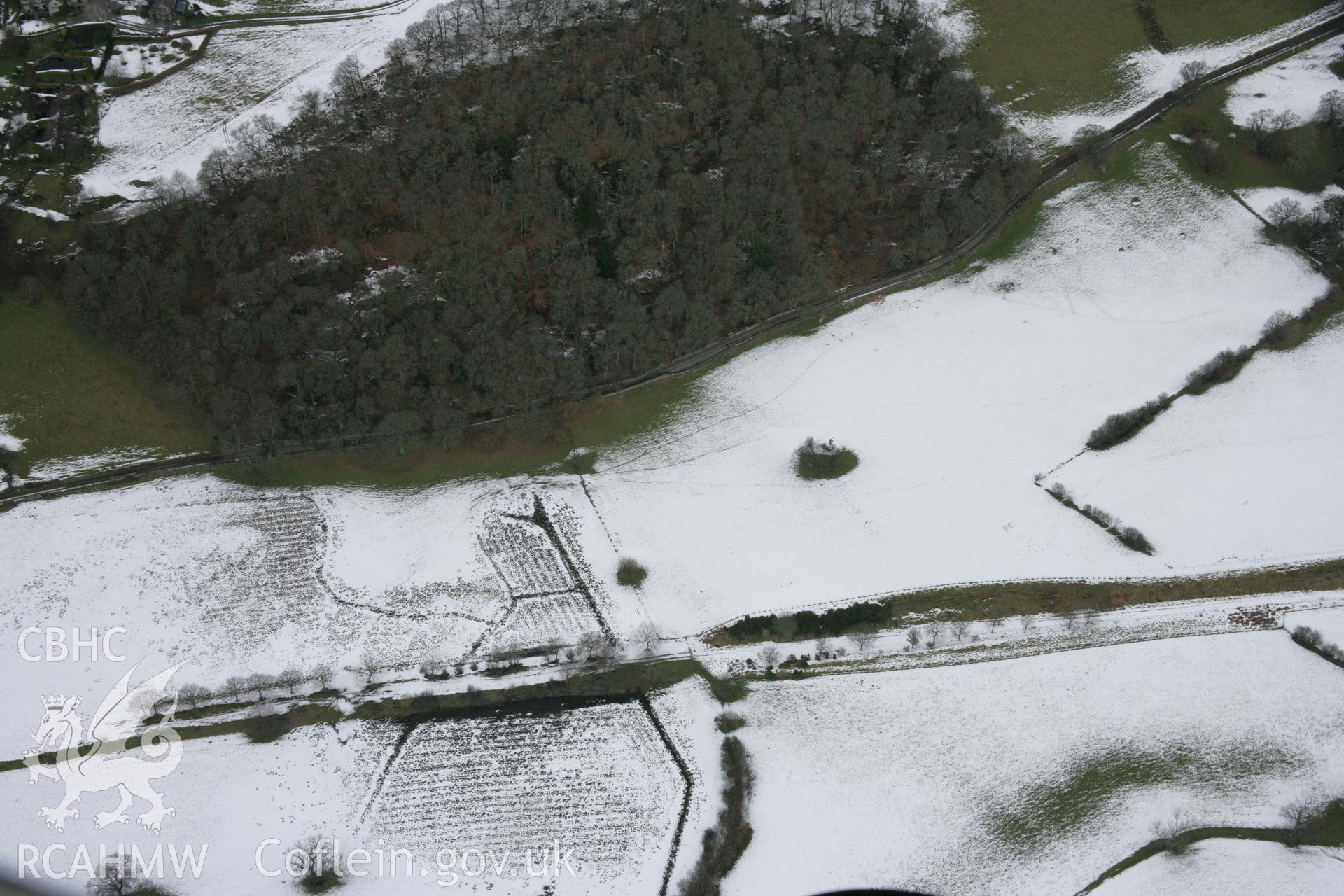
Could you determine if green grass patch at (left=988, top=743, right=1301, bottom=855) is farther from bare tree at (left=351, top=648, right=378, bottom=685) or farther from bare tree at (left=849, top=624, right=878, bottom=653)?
bare tree at (left=351, top=648, right=378, bottom=685)

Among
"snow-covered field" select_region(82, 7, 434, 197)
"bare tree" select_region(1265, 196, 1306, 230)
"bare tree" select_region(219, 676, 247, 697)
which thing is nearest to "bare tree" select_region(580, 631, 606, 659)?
"bare tree" select_region(219, 676, 247, 697)

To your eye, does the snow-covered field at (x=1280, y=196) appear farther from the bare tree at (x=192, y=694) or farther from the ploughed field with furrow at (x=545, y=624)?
the bare tree at (x=192, y=694)

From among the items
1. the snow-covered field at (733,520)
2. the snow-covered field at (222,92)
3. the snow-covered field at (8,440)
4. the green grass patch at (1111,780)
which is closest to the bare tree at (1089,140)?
the snow-covered field at (733,520)

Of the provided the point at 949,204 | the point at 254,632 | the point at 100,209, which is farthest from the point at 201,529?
the point at 949,204

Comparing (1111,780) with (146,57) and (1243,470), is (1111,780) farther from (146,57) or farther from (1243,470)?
(146,57)

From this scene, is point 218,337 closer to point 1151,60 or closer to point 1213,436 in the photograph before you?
point 1213,436

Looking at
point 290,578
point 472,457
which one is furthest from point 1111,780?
point 290,578
